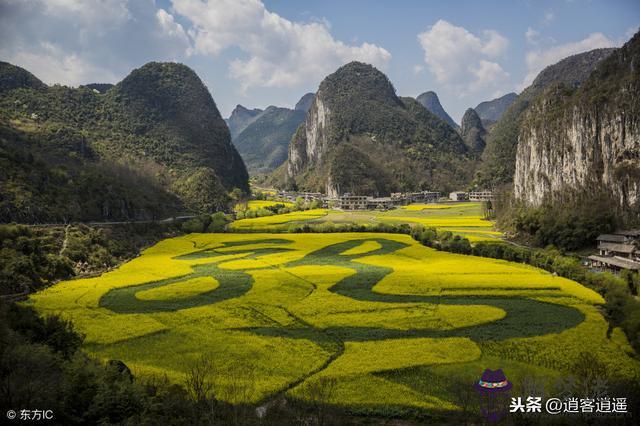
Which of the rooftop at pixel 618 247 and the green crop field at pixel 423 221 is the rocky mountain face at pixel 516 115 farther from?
the rooftop at pixel 618 247

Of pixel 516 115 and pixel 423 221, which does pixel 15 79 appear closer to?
pixel 423 221

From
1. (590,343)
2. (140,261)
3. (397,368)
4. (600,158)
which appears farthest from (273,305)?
(600,158)

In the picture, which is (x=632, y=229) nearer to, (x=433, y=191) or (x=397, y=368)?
(x=397, y=368)

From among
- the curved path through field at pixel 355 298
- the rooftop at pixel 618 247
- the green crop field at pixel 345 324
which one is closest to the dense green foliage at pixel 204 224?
the curved path through field at pixel 355 298

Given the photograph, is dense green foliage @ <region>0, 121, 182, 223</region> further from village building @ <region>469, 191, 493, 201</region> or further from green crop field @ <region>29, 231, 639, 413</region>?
village building @ <region>469, 191, 493, 201</region>

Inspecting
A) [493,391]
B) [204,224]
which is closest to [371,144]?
[204,224]
